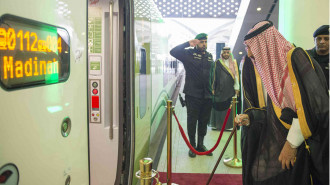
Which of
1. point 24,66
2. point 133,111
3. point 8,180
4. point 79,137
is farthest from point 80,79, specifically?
point 133,111

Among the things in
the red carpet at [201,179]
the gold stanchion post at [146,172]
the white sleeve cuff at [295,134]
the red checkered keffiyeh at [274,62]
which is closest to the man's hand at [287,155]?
the white sleeve cuff at [295,134]

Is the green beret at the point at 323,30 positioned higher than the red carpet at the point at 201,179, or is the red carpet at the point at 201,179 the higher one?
the green beret at the point at 323,30

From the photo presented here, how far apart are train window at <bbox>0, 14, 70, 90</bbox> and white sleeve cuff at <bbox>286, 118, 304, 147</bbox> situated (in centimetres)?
154

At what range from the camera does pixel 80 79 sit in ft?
5.81

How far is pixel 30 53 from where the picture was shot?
46.8 inches

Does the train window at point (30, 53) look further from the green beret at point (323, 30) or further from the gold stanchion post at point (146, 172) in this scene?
the green beret at point (323, 30)

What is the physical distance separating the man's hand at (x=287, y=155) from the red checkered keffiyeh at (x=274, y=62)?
0.30 meters

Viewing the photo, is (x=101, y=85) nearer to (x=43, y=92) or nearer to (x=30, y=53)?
(x=43, y=92)

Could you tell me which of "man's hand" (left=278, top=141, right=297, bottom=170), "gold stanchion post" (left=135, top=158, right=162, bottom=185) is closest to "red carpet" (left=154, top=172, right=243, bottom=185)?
"gold stanchion post" (left=135, top=158, right=162, bottom=185)

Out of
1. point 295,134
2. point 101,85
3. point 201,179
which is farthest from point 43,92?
point 201,179

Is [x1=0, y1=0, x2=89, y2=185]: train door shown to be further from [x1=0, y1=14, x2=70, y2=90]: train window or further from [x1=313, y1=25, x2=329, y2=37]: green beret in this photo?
[x1=313, y1=25, x2=329, y2=37]: green beret

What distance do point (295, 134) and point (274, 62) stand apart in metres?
0.58

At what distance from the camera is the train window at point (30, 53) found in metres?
1.04

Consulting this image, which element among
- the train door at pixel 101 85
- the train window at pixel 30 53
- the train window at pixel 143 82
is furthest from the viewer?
the train window at pixel 143 82
